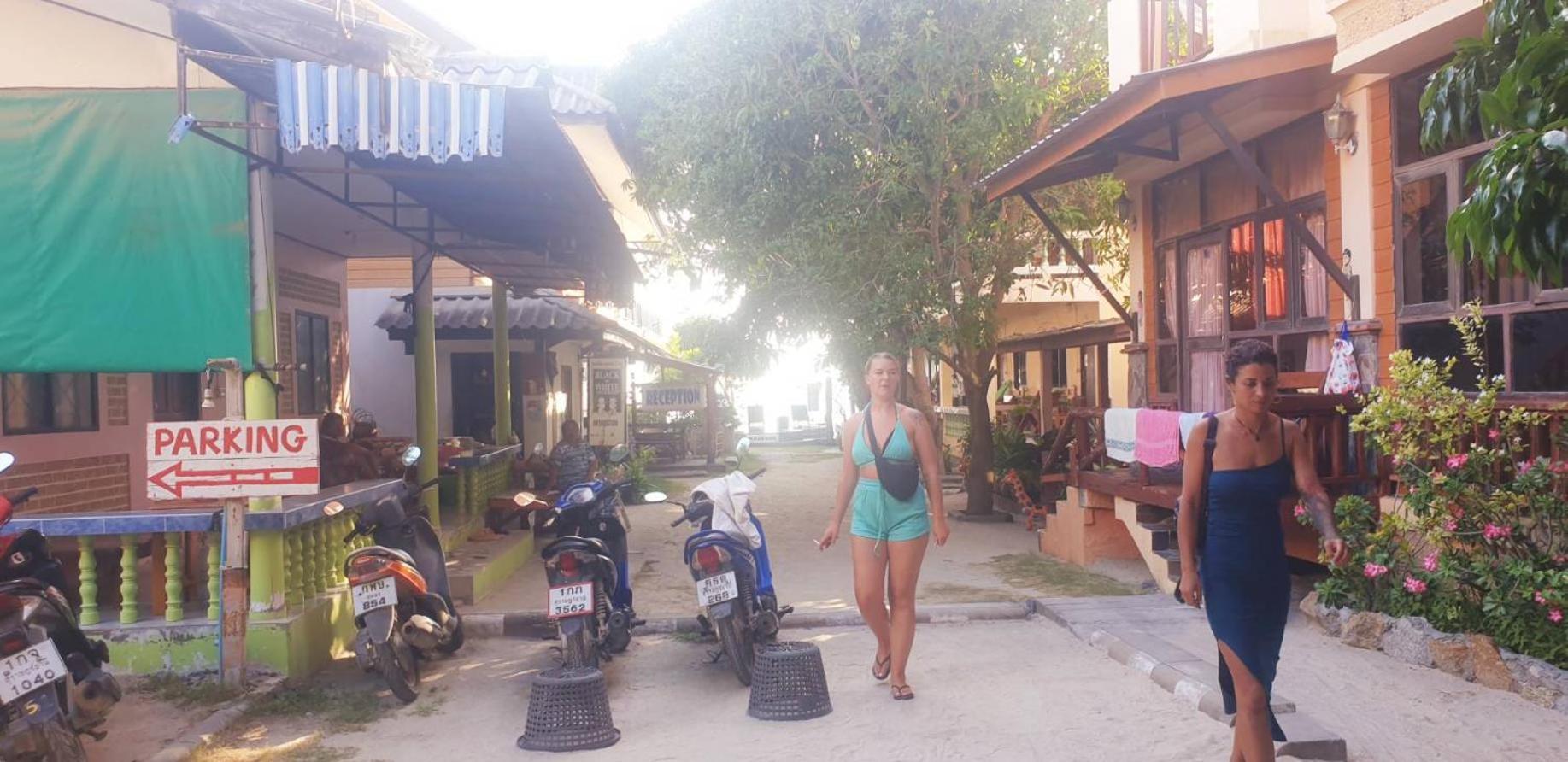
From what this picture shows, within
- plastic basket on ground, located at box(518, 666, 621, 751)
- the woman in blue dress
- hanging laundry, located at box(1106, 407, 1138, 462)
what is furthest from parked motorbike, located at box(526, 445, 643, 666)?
hanging laundry, located at box(1106, 407, 1138, 462)

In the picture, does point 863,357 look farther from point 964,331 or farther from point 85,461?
point 85,461

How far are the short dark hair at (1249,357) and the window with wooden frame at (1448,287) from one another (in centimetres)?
309

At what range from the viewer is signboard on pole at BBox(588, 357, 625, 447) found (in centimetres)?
2573

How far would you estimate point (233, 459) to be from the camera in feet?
20.0

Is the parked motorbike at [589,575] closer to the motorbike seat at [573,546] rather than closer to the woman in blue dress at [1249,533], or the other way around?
the motorbike seat at [573,546]

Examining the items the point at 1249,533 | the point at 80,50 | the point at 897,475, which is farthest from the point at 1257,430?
the point at 80,50

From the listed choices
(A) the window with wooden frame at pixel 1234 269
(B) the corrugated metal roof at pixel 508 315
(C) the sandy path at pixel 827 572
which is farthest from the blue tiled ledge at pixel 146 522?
(B) the corrugated metal roof at pixel 508 315

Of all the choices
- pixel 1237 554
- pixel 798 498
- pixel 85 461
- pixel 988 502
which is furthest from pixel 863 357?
pixel 1237 554

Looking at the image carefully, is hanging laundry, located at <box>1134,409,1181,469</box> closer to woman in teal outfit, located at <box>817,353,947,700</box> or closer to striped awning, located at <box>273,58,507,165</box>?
woman in teal outfit, located at <box>817,353,947,700</box>

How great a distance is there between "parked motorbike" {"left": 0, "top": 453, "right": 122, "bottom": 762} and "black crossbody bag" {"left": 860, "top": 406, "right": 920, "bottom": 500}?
362 cm

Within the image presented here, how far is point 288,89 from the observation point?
5984 mm

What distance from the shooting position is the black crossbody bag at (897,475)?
5941mm

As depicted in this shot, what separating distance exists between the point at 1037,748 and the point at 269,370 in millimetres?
4583

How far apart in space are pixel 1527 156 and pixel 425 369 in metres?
9.55
